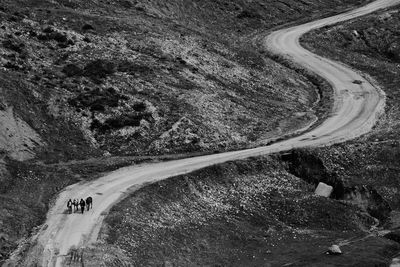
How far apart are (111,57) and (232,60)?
20.6 meters

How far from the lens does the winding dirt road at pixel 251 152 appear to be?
46.2 m

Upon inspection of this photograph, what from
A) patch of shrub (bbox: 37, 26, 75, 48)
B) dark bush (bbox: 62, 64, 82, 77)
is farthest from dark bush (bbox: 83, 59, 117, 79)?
patch of shrub (bbox: 37, 26, 75, 48)

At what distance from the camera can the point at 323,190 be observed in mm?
64812

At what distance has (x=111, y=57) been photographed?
81.6 metres

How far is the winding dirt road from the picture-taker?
46.2 m

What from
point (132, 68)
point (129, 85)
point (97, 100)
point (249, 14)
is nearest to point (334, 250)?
point (97, 100)

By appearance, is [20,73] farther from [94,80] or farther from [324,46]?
[324,46]

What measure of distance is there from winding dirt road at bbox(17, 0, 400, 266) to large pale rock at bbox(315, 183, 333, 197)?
6.76 metres

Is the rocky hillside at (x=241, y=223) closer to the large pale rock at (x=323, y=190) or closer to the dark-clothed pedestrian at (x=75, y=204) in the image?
the large pale rock at (x=323, y=190)

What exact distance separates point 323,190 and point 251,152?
354 inches

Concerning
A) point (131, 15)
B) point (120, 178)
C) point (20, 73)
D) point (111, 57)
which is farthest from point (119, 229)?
point (131, 15)

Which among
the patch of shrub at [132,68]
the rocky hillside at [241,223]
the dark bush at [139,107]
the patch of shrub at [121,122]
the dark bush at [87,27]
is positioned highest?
the dark bush at [87,27]

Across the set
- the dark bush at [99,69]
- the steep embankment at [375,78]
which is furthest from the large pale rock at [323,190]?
the dark bush at [99,69]

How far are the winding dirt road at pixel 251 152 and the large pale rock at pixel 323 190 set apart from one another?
6756 mm
